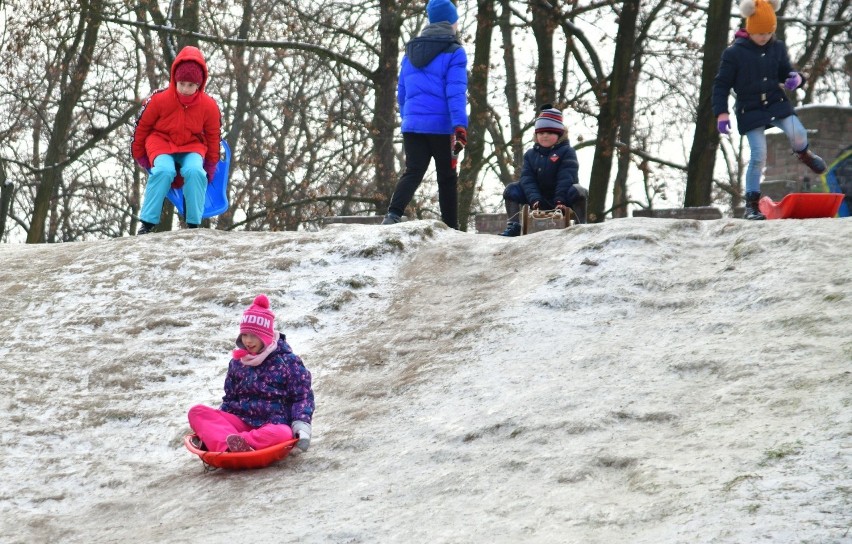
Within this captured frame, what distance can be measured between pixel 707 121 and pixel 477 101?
361 centimetres

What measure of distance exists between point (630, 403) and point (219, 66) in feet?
60.9

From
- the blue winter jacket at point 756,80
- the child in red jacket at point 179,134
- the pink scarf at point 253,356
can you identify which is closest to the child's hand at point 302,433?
the pink scarf at point 253,356

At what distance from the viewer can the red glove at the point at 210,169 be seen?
9.55 metres

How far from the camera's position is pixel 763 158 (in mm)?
9016

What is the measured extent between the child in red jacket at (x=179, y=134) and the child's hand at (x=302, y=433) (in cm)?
420

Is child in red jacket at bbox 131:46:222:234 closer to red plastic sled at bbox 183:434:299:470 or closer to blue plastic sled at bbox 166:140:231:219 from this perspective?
blue plastic sled at bbox 166:140:231:219

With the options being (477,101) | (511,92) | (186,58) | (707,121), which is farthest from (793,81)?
(511,92)

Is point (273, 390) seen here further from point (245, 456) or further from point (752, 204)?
point (752, 204)

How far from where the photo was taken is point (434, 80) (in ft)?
30.8

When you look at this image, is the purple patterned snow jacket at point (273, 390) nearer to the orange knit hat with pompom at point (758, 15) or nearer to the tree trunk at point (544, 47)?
the orange knit hat with pompom at point (758, 15)

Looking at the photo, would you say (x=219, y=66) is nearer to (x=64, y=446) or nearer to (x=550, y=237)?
(x=550, y=237)

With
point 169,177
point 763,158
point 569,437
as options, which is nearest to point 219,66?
point 169,177

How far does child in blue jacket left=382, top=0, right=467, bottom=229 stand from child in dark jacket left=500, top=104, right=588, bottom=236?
62cm

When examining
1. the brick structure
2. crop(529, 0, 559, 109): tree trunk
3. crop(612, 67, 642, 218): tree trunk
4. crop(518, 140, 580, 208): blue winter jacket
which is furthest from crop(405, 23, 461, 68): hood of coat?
the brick structure
